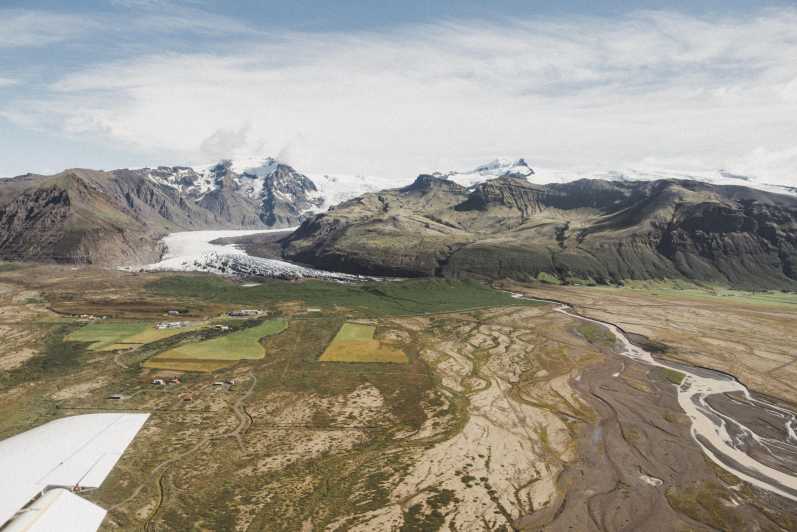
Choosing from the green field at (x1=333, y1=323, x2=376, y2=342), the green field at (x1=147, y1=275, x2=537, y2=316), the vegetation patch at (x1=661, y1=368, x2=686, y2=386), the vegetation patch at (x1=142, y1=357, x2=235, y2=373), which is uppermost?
the vegetation patch at (x1=661, y1=368, x2=686, y2=386)

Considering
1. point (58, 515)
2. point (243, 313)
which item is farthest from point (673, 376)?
point (243, 313)

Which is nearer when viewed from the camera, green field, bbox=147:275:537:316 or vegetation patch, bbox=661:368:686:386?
vegetation patch, bbox=661:368:686:386

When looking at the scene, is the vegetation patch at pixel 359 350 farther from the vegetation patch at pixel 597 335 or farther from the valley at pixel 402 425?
the vegetation patch at pixel 597 335

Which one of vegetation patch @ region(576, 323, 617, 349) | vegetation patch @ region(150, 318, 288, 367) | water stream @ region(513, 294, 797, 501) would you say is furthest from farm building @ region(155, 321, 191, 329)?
water stream @ region(513, 294, 797, 501)

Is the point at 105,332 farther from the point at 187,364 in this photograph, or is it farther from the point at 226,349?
the point at 187,364

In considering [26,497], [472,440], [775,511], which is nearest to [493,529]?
[472,440]

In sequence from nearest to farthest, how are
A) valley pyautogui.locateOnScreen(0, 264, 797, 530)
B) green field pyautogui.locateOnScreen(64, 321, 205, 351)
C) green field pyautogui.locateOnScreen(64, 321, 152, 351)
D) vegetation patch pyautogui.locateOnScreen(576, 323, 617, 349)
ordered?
1. valley pyautogui.locateOnScreen(0, 264, 797, 530)
2. green field pyautogui.locateOnScreen(64, 321, 205, 351)
3. green field pyautogui.locateOnScreen(64, 321, 152, 351)
4. vegetation patch pyautogui.locateOnScreen(576, 323, 617, 349)

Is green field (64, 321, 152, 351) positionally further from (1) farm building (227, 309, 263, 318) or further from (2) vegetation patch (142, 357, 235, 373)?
(1) farm building (227, 309, 263, 318)
